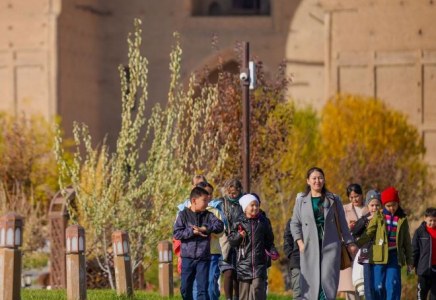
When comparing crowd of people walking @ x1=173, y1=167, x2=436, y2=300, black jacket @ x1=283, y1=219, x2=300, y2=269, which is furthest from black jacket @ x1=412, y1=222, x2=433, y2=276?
black jacket @ x1=283, y1=219, x2=300, y2=269

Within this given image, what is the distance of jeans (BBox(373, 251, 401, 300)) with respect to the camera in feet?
51.5

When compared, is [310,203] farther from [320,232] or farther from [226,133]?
[226,133]

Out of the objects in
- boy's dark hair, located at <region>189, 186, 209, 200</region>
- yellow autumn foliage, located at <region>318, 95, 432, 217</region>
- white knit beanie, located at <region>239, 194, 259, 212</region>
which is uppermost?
yellow autumn foliage, located at <region>318, 95, 432, 217</region>

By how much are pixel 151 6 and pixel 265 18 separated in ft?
12.4

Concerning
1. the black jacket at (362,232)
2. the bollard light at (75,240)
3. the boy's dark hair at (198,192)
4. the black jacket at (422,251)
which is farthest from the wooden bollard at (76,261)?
the black jacket at (422,251)

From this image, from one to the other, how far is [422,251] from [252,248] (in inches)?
172

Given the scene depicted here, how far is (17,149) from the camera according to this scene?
35344mm

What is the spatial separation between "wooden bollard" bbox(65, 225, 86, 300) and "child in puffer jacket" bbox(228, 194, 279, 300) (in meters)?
1.63

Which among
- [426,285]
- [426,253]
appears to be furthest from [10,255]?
[426,285]

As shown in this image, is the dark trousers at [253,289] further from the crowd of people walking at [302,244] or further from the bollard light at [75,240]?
the bollard light at [75,240]

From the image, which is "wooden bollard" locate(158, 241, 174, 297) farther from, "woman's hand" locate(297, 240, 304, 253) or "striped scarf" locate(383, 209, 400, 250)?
"woman's hand" locate(297, 240, 304, 253)

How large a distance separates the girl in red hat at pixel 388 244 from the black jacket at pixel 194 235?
202 centimetres

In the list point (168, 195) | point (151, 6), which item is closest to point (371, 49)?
point (151, 6)

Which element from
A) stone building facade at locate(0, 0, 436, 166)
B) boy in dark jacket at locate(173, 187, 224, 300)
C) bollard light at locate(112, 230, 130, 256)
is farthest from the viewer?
stone building facade at locate(0, 0, 436, 166)
